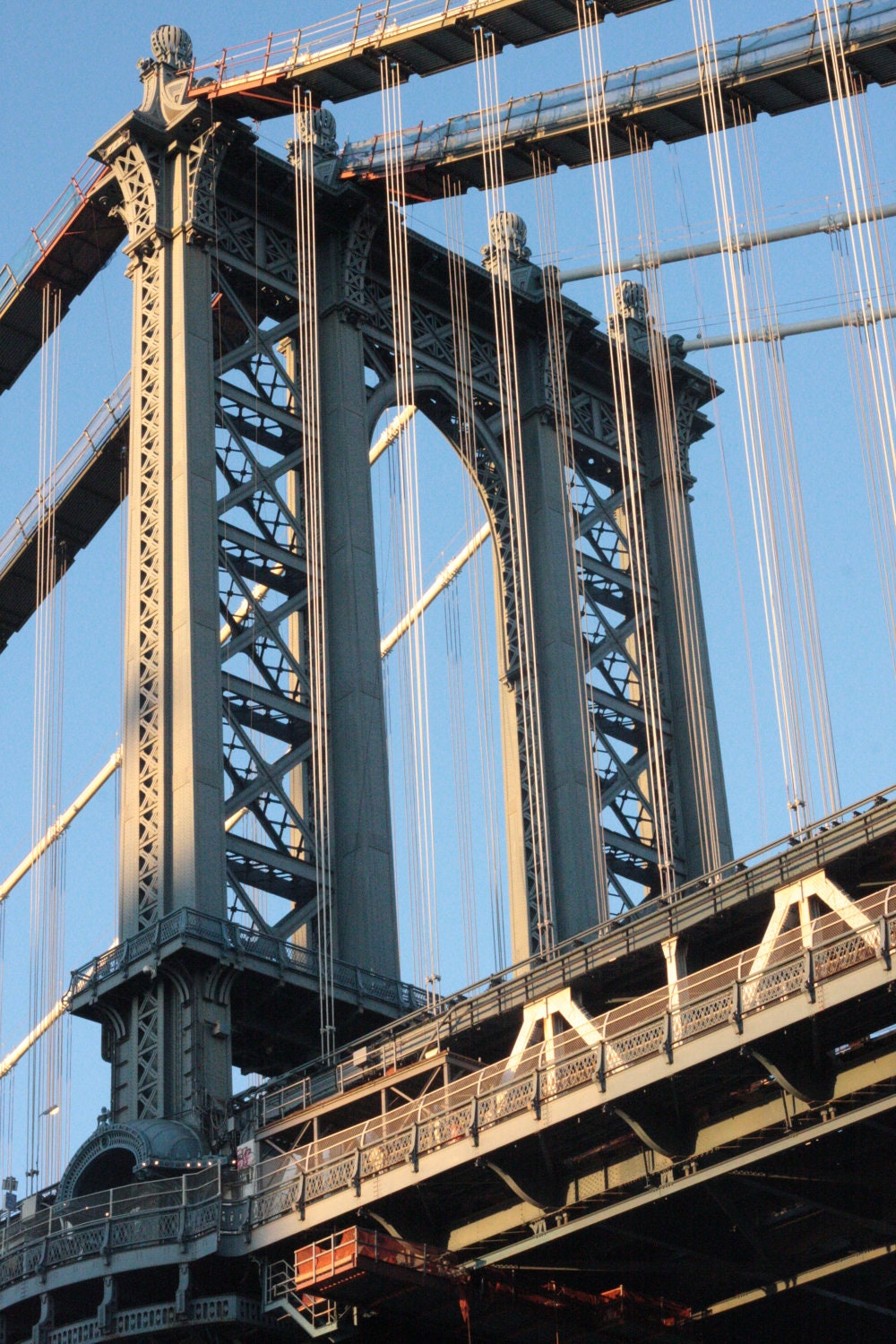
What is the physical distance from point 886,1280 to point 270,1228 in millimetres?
12985

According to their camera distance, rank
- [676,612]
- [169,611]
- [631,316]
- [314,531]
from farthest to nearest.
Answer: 1. [631,316]
2. [676,612]
3. [314,531]
4. [169,611]

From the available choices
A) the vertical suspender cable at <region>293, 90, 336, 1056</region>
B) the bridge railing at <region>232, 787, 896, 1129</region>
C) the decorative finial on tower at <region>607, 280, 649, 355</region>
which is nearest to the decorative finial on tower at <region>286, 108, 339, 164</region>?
the vertical suspender cable at <region>293, 90, 336, 1056</region>

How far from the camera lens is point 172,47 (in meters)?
75.4

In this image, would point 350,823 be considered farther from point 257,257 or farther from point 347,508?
point 257,257

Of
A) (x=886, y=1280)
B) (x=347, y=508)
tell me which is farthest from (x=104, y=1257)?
(x=347, y=508)

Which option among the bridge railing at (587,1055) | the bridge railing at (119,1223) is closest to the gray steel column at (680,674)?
the bridge railing at (587,1055)

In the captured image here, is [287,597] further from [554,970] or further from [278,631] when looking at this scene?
[554,970]

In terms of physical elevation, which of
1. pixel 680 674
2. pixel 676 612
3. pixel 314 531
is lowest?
A: pixel 314 531

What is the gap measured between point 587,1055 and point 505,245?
3911 cm

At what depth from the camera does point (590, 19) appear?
67.6m

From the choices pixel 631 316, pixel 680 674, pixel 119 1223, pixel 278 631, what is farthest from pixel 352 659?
pixel 631 316

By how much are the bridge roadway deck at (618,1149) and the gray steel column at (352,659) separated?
32.3 feet

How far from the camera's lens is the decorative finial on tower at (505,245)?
3241 inches

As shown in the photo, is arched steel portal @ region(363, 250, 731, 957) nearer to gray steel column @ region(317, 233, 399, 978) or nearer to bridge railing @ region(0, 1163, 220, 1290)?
gray steel column @ region(317, 233, 399, 978)
